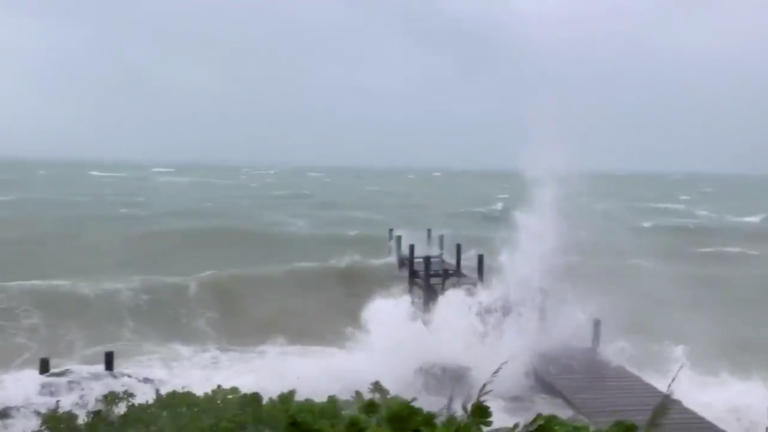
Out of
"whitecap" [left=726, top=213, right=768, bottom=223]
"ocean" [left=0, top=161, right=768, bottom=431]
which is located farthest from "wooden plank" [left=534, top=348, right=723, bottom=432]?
"whitecap" [left=726, top=213, right=768, bottom=223]

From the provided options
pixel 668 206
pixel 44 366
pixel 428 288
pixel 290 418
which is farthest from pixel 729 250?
pixel 290 418

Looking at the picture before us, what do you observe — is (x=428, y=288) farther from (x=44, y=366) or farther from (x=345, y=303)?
(x=44, y=366)

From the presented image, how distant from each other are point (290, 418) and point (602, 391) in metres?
11.3

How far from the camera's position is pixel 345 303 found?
26.4 m

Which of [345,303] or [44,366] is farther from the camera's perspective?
[345,303]

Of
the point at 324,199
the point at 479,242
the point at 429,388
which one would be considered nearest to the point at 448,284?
the point at 429,388

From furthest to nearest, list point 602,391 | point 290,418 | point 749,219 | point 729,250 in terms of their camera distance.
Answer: point 749,219, point 729,250, point 602,391, point 290,418

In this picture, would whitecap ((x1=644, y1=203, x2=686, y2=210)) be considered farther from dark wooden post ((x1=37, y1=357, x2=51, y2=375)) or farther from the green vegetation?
the green vegetation

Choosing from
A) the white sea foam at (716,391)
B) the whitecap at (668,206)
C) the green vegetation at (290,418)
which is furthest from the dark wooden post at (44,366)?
the whitecap at (668,206)

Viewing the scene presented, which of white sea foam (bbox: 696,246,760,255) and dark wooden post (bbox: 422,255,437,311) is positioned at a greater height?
dark wooden post (bbox: 422,255,437,311)

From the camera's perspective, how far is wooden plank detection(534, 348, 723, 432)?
492 inches

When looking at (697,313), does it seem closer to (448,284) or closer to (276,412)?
(448,284)

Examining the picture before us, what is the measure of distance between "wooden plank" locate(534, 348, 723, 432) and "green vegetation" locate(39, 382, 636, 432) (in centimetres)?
857

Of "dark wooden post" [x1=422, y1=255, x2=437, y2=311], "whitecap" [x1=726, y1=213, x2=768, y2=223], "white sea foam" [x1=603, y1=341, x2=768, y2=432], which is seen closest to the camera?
"white sea foam" [x1=603, y1=341, x2=768, y2=432]
